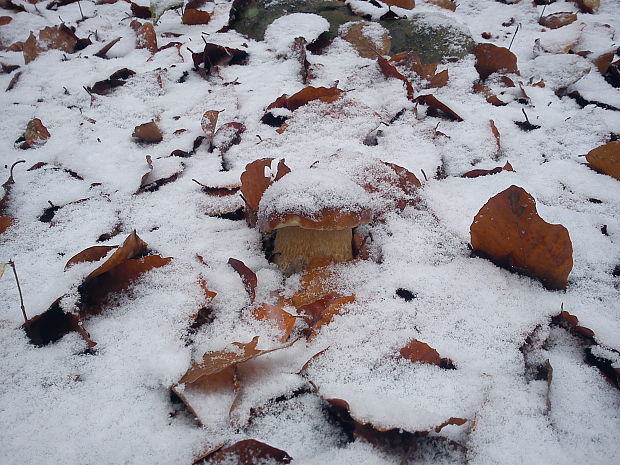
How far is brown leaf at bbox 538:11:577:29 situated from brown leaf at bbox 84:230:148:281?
8.44ft

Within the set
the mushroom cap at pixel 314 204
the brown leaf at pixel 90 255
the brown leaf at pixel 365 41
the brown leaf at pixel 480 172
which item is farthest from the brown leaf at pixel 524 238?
the brown leaf at pixel 365 41

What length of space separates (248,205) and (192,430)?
58 cm

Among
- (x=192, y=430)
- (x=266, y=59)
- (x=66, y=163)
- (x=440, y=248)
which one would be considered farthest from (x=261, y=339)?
(x=266, y=59)

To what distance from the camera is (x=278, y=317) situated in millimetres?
908

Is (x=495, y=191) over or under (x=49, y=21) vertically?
under

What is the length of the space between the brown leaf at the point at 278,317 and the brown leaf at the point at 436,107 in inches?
43.6

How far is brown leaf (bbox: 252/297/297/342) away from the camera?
0.89 m

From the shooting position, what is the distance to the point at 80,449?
2.34ft

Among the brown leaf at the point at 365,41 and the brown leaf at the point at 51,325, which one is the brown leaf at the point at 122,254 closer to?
the brown leaf at the point at 51,325

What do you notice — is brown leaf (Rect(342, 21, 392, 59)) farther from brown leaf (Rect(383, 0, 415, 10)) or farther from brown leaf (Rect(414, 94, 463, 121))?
brown leaf (Rect(414, 94, 463, 121))

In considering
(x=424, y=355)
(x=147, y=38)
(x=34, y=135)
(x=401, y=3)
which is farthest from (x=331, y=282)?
(x=401, y=3)

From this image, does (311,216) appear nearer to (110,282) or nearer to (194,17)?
(110,282)

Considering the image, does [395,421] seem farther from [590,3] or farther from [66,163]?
[590,3]

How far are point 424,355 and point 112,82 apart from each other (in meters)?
1.83
